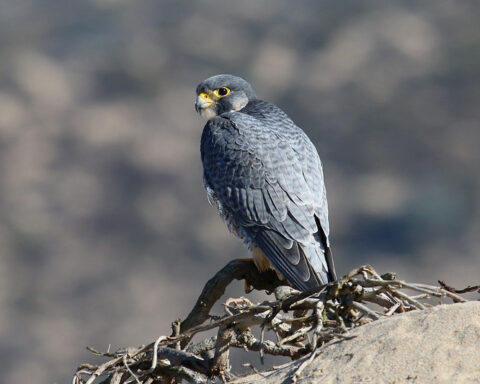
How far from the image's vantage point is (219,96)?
4.20 meters

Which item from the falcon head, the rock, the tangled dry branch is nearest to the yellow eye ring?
the falcon head

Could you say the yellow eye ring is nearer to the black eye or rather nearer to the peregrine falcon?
the black eye

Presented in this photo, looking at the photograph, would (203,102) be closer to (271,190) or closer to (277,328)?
(271,190)

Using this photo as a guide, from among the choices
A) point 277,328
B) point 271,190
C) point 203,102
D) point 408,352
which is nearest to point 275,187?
point 271,190

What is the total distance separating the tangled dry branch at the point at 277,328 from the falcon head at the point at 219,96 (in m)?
1.98

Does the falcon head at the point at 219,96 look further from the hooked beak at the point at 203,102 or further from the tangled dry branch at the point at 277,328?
the tangled dry branch at the point at 277,328

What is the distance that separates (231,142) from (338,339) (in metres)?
1.89

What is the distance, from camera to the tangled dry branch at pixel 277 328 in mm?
1923

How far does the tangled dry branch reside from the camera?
75.7 inches

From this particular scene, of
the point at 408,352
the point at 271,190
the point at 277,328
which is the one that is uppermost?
the point at 271,190

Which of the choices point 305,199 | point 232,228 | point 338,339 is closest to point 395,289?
point 338,339

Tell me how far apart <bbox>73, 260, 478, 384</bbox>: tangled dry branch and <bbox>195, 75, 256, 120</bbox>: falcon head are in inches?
78.0

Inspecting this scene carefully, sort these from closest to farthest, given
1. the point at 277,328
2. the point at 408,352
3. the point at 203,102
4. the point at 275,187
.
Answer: the point at 408,352
the point at 277,328
the point at 275,187
the point at 203,102

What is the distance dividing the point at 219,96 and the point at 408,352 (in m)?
2.64
